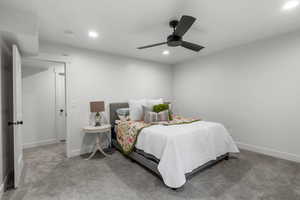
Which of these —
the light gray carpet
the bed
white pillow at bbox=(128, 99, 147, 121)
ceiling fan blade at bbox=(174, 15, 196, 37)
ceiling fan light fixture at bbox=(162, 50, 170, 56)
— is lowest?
the light gray carpet

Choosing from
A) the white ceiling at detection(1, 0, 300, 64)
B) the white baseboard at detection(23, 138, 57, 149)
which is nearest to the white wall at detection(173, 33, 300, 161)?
the white ceiling at detection(1, 0, 300, 64)

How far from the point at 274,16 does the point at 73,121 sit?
4.35 m

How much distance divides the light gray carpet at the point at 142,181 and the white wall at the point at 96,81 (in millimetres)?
853

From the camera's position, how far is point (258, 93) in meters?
3.19

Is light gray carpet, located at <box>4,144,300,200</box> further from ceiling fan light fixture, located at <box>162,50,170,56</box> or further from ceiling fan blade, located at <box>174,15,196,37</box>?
ceiling fan light fixture, located at <box>162,50,170,56</box>

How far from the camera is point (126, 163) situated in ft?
9.21

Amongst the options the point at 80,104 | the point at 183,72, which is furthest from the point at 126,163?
the point at 183,72

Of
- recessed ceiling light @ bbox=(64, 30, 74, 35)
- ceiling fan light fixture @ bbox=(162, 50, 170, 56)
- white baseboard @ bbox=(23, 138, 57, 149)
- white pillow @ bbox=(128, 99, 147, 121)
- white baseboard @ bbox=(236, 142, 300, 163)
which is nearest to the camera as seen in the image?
recessed ceiling light @ bbox=(64, 30, 74, 35)

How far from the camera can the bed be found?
1927 millimetres

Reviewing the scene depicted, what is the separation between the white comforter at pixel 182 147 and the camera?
1919mm

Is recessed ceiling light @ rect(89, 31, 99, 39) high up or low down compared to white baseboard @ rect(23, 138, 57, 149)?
up

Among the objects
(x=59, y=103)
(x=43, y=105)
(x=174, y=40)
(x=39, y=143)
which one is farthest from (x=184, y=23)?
(x=39, y=143)

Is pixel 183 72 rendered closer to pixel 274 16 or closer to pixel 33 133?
pixel 274 16

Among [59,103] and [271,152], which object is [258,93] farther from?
[59,103]
